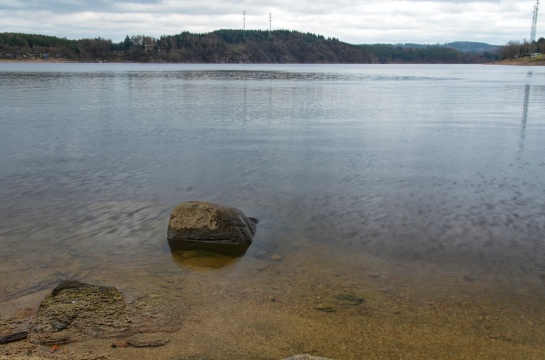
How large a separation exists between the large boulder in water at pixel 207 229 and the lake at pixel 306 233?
32cm

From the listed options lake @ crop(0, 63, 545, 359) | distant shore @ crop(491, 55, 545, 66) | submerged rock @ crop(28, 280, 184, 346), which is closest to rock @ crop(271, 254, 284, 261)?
→ lake @ crop(0, 63, 545, 359)

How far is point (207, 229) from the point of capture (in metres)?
8.54

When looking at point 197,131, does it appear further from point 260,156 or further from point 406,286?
point 406,286

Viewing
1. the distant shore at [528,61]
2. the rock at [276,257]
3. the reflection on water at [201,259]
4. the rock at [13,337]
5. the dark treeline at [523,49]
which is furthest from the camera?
the dark treeline at [523,49]

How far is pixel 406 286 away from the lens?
22.7 ft

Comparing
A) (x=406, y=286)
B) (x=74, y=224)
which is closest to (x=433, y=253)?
(x=406, y=286)

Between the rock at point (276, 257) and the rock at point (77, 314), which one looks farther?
the rock at point (276, 257)

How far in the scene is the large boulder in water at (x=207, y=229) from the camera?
27.6 feet

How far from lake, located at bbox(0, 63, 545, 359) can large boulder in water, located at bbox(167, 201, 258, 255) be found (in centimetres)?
32

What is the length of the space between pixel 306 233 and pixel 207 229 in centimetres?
173

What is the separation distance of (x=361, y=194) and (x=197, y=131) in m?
9.80

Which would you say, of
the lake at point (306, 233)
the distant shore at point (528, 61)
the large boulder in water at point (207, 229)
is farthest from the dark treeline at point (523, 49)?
the large boulder in water at point (207, 229)

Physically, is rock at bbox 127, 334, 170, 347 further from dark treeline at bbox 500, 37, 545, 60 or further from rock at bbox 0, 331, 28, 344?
dark treeline at bbox 500, 37, 545, 60

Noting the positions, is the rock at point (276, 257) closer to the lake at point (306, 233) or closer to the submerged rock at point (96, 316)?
the lake at point (306, 233)
